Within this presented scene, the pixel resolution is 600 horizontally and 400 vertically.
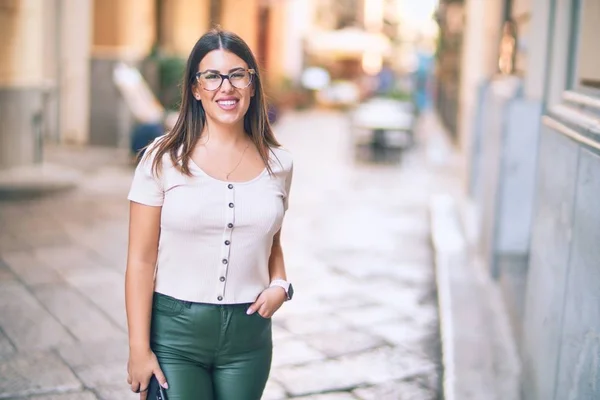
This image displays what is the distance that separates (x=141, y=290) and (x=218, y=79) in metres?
0.64

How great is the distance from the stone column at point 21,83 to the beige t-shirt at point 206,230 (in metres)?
8.55

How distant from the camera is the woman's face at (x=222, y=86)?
261cm

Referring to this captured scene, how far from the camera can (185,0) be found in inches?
800

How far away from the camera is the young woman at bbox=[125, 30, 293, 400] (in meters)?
2.56

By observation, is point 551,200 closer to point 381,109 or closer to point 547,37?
point 547,37

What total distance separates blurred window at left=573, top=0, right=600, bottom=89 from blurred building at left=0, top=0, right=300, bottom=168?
769 cm

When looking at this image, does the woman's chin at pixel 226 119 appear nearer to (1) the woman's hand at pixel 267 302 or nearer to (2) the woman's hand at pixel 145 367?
(1) the woman's hand at pixel 267 302

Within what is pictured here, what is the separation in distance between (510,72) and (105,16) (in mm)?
9153

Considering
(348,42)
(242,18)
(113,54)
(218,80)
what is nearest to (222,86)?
(218,80)

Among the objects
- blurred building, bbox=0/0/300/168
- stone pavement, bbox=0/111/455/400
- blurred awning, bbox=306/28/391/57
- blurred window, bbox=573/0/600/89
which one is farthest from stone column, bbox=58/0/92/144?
blurred awning, bbox=306/28/391/57

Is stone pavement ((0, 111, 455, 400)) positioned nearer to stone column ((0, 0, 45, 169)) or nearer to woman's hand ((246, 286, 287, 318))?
stone column ((0, 0, 45, 169))

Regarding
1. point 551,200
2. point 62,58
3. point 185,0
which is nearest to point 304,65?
point 185,0

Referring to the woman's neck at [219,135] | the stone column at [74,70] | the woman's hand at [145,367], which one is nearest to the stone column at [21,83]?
the stone column at [74,70]

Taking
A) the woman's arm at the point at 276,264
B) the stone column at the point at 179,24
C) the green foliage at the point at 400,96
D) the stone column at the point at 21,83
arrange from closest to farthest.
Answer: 1. the woman's arm at the point at 276,264
2. the stone column at the point at 21,83
3. the stone column at the point at 179,24
4. the green foliage at the point at 400,96
